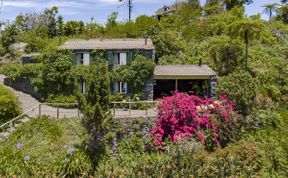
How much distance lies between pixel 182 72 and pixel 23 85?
555 inches

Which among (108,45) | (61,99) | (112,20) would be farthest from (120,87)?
(112,20)

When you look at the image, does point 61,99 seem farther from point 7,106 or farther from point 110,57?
point 110,57

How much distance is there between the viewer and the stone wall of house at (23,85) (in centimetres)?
2691

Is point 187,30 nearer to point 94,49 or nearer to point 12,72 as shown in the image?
point 94,49

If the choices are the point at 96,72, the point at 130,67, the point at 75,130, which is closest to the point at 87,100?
the point at 96,72

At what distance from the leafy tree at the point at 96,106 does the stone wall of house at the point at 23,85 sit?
34.0 feet

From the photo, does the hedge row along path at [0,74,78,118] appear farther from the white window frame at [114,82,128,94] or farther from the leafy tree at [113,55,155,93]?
the leafy tree at [113,55,155,93]

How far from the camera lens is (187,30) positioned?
123 ft

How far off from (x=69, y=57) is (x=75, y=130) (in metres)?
7.50

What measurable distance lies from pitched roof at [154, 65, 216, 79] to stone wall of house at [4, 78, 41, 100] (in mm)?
10412

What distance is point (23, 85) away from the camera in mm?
27766

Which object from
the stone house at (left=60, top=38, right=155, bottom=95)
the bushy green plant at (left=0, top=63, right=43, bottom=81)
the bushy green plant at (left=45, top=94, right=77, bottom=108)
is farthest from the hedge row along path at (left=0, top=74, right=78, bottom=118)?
the stone house at (left=60, top=38, right=155, bottom=95)

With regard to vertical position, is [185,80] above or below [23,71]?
below

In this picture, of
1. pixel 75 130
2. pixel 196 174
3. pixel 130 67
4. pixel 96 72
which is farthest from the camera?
pixel 130 67
